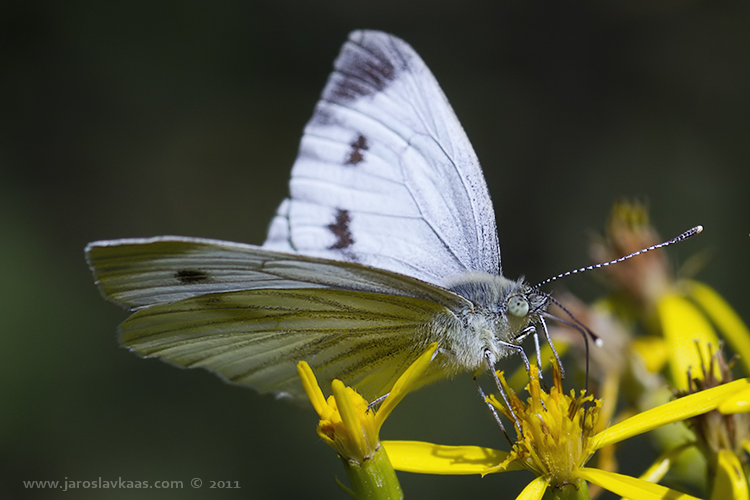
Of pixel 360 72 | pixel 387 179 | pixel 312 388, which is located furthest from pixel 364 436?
pixel 360 72

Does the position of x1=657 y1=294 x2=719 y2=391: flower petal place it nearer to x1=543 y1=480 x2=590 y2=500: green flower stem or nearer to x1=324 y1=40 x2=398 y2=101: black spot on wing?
x1=543 y1=480 x2=590 y2=500: green flower stem

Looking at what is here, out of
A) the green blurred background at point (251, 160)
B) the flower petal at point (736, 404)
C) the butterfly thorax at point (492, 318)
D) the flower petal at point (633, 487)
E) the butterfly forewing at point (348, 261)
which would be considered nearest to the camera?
the flower petal at point (736, 404)

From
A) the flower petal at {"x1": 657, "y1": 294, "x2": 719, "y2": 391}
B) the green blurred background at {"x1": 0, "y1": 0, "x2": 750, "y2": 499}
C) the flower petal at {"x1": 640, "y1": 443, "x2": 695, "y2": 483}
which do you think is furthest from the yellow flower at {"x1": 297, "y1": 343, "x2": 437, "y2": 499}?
the green blurred background at {"x1": 0, "y1": 0, "x2": 750, "y2": 499}

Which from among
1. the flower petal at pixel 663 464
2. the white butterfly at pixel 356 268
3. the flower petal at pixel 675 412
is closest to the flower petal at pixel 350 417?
the white butterfly at pixel 356 268

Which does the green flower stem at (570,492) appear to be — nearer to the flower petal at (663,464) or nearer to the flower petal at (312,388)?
the flower petal at (663,464)

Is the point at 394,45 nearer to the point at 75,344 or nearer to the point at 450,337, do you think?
the point at 450,337

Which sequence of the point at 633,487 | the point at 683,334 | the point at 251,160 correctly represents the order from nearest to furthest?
the point at 633,487, the point at 683,334, the point at 251,160

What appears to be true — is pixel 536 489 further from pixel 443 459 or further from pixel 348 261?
pixel 348 261
